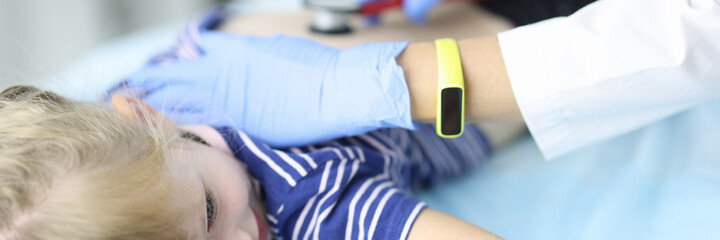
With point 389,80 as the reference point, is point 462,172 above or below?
below

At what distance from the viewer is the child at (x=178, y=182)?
15.7 inches

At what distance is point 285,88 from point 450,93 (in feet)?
0.56

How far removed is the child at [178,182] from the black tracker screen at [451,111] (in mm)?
76

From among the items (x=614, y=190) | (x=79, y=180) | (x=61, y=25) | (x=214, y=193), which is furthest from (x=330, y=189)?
(x=61, y=25)

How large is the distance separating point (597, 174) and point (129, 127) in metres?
0.51

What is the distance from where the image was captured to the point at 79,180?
41cm

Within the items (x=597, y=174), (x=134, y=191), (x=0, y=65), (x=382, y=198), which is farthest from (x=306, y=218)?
(x=0, y=65)

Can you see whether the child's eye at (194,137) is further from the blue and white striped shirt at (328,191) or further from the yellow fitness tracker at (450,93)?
the yellow fitness tracker at (450,93)

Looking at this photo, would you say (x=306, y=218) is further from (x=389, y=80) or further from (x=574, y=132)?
(x=574, y=132)

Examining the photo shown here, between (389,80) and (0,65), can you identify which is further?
(0,65)

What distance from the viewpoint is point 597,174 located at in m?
0.65

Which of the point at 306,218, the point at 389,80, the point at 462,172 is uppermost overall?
the point at 389,80

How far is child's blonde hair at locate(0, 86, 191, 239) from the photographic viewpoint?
392 millimetres

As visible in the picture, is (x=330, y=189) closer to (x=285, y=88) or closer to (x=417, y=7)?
(x=285, y=88)
